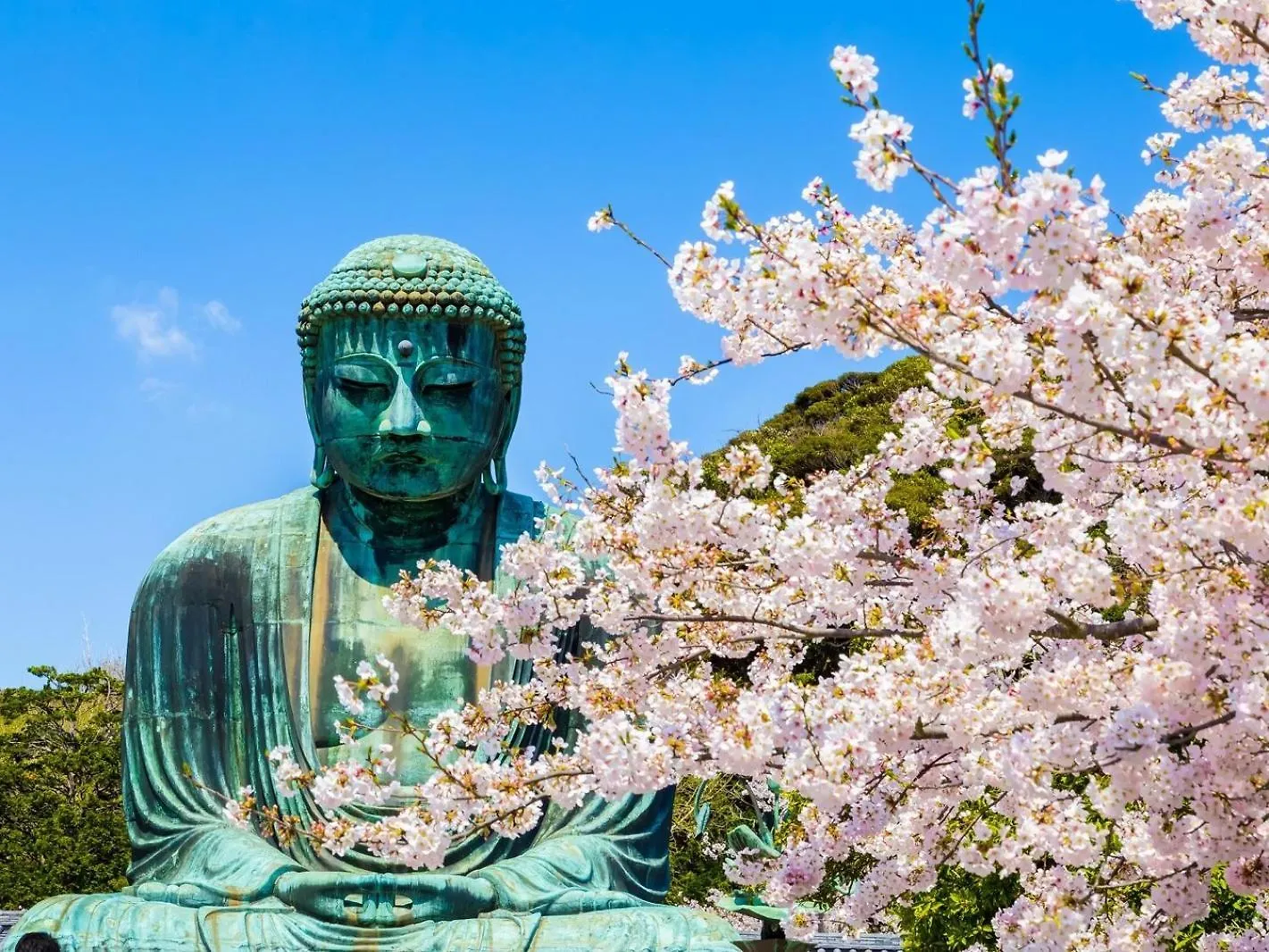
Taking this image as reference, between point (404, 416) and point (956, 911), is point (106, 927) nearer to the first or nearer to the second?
point (404, 416)

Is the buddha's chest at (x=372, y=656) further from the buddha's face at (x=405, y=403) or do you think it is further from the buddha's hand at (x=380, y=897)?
the buddha's hand at (x=380, y=897)

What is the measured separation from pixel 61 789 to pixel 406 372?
45.5 ft

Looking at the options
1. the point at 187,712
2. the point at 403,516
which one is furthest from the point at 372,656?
the point at 187,712

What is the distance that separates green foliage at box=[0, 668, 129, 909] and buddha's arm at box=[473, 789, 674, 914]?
11.8m

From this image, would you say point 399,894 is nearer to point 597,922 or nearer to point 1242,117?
point 597,922

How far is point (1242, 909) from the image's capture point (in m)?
10.7

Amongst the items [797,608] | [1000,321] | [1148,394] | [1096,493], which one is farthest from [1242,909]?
[1148,394]

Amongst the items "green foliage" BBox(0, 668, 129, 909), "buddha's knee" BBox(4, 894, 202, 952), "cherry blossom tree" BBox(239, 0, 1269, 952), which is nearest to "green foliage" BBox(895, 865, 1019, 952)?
"cherry blossom tree" BBox(239, 0, 1269, 952)

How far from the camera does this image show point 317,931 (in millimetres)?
5742

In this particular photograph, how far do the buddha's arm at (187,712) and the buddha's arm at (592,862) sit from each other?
2.94 ft

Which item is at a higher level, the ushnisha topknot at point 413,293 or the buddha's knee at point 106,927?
the ushnisha topknot at point 413,293

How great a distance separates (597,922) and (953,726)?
144 cm

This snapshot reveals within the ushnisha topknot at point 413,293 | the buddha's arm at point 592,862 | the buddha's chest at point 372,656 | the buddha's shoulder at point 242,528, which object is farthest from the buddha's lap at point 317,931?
the ushnisha topknot at point 413,293

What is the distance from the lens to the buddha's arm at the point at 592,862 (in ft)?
19.5
